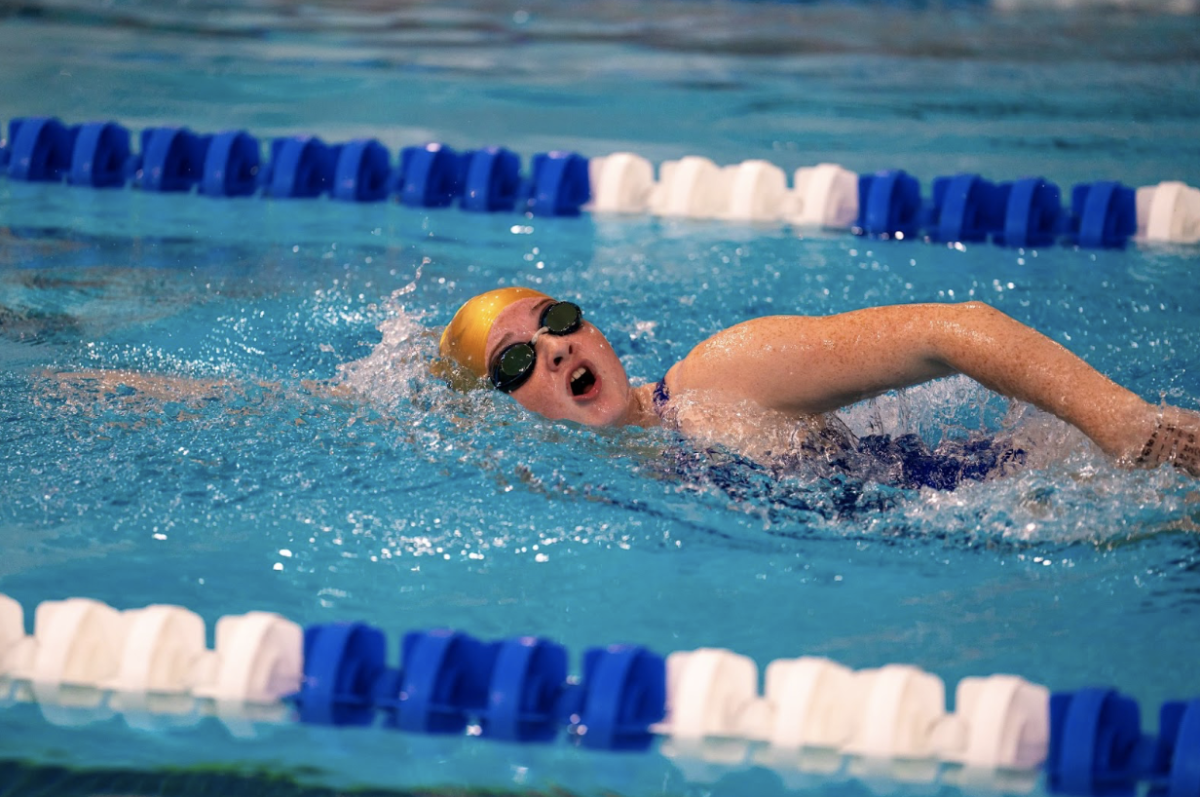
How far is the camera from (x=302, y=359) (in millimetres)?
3664

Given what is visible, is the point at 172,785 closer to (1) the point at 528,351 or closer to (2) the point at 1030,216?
(1) the point at 528,351

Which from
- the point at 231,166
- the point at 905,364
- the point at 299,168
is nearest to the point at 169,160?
the point at 231,166

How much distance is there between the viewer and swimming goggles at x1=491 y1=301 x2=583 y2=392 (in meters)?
2.79

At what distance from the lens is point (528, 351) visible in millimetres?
2791

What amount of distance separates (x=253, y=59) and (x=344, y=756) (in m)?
5.58

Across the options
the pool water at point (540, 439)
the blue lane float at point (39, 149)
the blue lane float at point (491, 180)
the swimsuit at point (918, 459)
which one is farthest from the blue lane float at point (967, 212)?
the blue lane float at point (39, 149)

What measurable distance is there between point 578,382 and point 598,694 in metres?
0.81

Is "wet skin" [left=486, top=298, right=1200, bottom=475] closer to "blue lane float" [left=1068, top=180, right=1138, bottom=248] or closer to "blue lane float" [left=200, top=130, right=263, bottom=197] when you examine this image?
"blue lane float" [left=1068, top=180, right=1138, bottom=248]

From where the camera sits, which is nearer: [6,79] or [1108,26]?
[6,79]

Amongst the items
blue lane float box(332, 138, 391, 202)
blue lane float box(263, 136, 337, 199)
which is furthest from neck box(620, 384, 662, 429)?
blue lane float box(263, 136, 337, 199)

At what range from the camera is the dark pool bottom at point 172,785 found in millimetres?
2062

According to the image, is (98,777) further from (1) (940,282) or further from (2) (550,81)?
(2) (550,81)

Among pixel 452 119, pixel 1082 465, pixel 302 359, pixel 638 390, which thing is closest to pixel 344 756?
pixel 638 390

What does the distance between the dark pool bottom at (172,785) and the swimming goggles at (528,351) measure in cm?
97
